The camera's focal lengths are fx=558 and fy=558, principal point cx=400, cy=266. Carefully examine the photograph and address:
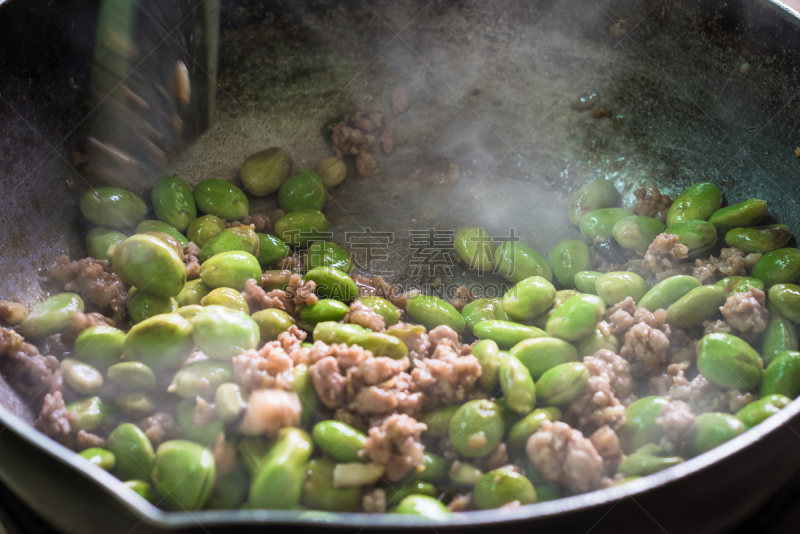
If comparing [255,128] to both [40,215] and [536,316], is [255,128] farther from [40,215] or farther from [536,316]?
[536,316]

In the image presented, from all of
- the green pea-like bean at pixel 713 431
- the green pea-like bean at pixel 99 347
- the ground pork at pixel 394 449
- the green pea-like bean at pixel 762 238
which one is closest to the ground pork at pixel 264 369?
the ground pork at pixel 394 449

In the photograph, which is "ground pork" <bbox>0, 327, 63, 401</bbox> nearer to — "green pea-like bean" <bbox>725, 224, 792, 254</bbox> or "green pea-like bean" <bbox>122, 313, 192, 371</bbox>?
"green pea-like bean" <bbox>122, 313, 192, 371</bbox>

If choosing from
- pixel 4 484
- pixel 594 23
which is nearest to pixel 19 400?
pixel 4 484

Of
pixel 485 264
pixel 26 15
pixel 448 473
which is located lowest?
pixel 448 473

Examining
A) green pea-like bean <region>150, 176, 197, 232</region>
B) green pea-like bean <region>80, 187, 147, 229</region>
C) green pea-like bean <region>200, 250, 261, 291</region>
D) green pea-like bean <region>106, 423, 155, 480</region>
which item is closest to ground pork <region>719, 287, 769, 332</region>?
green pea-like bean <region>200, 250, 261, 291</region>

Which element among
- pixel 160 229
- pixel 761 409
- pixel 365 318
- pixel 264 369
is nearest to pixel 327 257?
pixel 365 318
